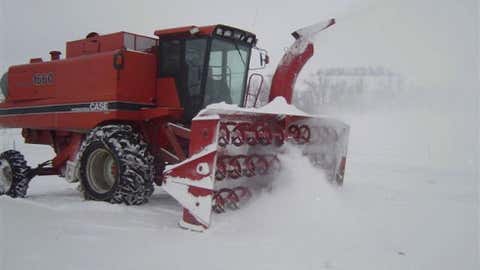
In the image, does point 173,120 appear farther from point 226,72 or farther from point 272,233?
point 272,233

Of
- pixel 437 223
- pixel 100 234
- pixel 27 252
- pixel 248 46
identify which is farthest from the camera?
pixel 248 46

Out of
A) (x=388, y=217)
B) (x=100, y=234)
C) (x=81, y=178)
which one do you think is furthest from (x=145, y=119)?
(x=388, y=217)

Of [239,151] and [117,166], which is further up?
[239,151]

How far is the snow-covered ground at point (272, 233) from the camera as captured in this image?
3.58m

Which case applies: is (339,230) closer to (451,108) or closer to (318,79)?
(318,79)

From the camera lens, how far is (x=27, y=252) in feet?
12.1

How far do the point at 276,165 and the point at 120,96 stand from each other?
2605 millimetres

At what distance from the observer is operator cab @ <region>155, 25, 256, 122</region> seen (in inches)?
252

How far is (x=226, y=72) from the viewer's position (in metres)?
6.75

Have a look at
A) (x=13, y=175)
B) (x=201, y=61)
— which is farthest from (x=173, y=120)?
(x=13, y=175)

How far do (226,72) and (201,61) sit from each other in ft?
1.60

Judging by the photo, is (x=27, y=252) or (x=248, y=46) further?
(x=248, y=46)

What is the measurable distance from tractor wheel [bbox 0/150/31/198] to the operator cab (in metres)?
3.16

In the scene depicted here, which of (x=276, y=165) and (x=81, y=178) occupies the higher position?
(x=276, y=165)
